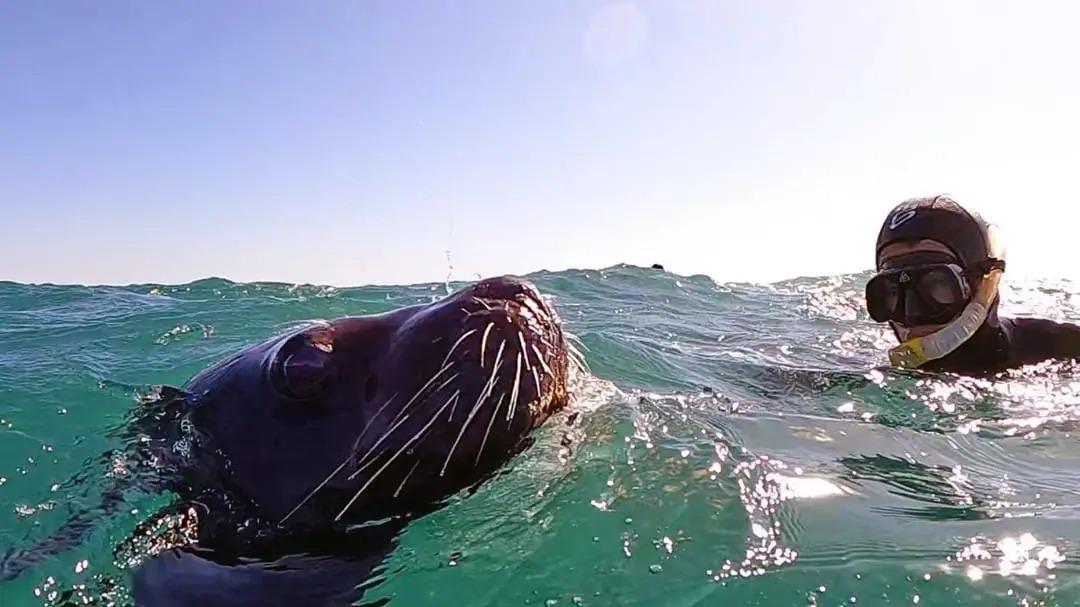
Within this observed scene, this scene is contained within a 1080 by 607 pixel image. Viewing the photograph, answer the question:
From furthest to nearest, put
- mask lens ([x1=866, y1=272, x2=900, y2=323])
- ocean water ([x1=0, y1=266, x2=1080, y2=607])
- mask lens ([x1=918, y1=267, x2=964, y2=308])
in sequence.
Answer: mask lens ([x1=866, y1=272, x2=900, y2=323]) → mask lens ([x1=918, y1=267, x2=964, y2=308]) → ocean water ([x1=0, y1=266, x2=1080, y2=607])

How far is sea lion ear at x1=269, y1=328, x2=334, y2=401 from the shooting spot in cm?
347

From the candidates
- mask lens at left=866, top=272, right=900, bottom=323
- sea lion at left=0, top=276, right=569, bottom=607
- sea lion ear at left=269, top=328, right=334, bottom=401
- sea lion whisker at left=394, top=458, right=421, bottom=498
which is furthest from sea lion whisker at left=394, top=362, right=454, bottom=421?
mask lens at left=866, top=272, right=900, bottom=323

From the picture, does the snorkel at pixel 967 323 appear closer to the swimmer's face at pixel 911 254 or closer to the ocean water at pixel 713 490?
the swimmer's face at pixel 911 254

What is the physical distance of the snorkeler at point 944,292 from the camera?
638cm

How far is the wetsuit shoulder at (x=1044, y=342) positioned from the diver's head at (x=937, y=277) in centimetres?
52

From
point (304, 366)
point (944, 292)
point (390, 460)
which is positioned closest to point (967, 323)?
point (944, 292)

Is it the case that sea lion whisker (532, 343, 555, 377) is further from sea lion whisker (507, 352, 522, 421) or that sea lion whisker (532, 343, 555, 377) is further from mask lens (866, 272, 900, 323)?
mask lens (866, 272, 900, 323)

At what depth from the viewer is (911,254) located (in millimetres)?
6582

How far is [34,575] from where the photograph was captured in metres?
3.32

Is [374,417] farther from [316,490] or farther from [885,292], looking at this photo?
[885,292]

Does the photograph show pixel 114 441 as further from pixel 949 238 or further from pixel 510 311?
pixel 949 238

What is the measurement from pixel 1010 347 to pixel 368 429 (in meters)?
5.21

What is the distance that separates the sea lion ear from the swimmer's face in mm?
4541

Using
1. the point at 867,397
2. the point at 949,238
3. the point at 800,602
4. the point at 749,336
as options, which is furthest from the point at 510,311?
the point at 749,336
